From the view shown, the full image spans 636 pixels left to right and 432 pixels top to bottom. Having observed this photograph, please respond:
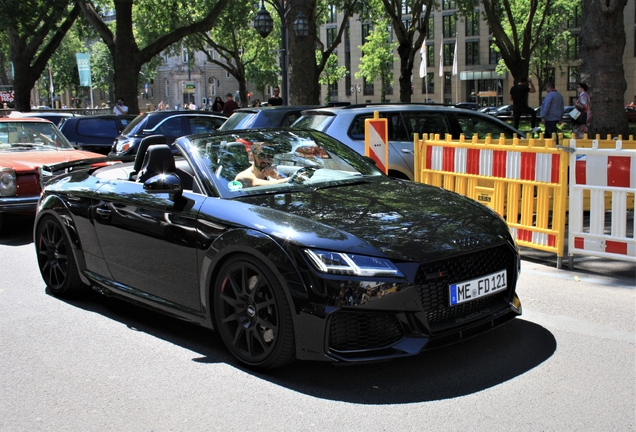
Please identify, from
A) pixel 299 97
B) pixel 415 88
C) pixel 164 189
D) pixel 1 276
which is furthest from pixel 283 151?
pixel 415 88

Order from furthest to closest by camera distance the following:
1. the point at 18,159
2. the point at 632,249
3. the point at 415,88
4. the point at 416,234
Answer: the point at 415,88
the point at 18,159
the point at 632,249
the point at 416,234

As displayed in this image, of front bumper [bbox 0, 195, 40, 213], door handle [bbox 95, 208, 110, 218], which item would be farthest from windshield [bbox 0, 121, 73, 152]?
door handle [bbox 95, 208, 110, 218]

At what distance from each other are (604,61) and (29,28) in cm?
2326

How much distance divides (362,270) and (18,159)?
7.76 metres

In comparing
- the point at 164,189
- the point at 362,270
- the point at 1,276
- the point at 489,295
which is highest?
the point at 164,189

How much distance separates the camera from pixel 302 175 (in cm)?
514

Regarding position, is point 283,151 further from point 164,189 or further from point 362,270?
point 362,270

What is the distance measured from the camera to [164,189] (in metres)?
4.71

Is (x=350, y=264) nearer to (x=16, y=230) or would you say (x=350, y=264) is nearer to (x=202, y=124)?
(x=16, y=230)

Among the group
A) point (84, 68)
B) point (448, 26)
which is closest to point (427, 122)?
point (84, 68)

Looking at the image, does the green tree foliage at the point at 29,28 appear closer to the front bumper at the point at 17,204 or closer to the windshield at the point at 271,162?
the front bumper at the point at 17,204

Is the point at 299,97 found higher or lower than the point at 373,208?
higher

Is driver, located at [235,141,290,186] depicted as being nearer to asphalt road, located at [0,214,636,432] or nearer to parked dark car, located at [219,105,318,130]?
asphalt road, located at [0,214,636,432]

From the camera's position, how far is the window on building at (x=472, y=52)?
7581cm
